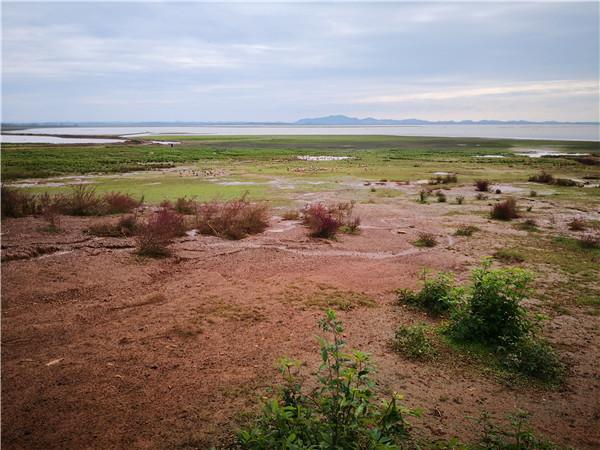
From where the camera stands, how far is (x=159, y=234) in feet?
41.3

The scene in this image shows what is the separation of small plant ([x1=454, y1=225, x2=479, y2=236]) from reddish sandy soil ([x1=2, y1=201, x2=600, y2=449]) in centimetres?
245

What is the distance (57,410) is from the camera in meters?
4.98

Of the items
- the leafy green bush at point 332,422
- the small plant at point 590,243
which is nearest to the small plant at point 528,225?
the small plant at point 590,243

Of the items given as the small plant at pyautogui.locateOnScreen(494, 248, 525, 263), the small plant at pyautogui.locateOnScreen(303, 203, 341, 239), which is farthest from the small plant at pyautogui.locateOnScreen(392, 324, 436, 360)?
the small plant at pyautogui.locateOnScreen(303, 203, 341, 239)

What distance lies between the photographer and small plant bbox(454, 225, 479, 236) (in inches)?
590

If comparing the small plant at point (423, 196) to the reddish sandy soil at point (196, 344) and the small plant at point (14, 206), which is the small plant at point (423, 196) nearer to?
the reddish sandy soil at point (196, 344)

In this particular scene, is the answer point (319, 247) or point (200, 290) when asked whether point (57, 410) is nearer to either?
point (200, 290)

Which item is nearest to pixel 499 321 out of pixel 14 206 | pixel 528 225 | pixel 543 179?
pixel 528 225

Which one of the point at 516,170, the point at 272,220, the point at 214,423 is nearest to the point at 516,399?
the point at 214,423

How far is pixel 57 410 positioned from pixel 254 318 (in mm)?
3639

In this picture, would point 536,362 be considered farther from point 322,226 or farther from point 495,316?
point 322,226

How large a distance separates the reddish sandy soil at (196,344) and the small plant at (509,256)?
522mm

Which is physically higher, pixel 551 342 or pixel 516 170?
pixel 516 170

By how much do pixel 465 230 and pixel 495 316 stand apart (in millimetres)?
8812
